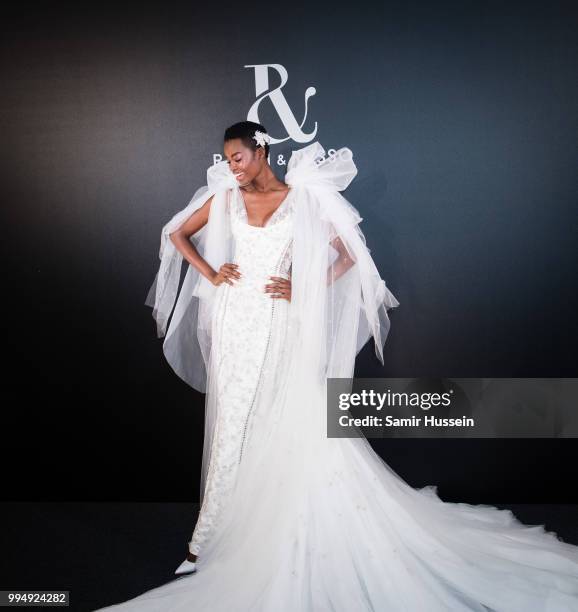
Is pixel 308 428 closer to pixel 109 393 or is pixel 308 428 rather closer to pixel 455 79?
pixel 109 393

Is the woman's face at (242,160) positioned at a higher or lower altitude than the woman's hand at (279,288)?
higher

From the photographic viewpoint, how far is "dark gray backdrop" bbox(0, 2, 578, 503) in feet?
11.3

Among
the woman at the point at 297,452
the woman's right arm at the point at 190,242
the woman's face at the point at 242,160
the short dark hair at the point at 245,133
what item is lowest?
the woman at the point at 297,452

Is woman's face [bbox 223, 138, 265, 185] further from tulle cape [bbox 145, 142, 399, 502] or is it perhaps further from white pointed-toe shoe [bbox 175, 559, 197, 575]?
white pointed-toe shoe [bbox 175, 559, 197, 575]

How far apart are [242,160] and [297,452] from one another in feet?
4.15

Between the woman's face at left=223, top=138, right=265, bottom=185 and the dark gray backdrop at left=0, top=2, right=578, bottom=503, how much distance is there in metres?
0.73

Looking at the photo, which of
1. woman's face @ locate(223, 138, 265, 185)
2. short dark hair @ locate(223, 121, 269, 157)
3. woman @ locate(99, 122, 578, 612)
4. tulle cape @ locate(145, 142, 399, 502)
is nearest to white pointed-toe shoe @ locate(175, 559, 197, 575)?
woman @ locate(99, 122, 578, 612)

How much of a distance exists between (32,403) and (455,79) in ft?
9.91

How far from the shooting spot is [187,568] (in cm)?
281

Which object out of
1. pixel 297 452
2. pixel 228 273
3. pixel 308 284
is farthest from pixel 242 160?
pixel 297 452

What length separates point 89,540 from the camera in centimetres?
322

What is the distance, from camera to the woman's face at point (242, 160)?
277 centimetres

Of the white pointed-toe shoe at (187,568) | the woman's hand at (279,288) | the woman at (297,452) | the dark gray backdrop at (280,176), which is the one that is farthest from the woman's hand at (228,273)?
the white pointed-toe shoe at (187,568)

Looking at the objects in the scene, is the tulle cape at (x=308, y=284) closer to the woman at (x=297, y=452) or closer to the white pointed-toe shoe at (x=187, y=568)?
the woman at (x=297, y=452)
